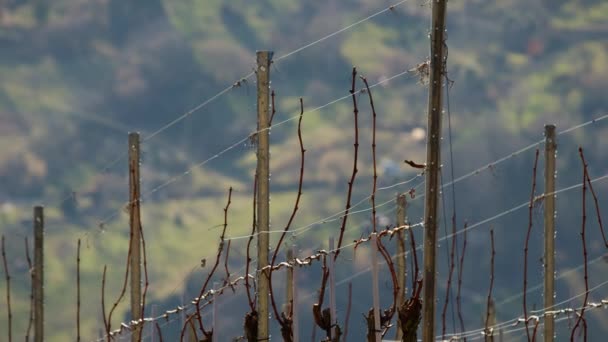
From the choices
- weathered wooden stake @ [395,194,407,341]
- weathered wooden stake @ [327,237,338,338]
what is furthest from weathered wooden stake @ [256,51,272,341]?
weathered wooden stake @ [395,194,407,341]

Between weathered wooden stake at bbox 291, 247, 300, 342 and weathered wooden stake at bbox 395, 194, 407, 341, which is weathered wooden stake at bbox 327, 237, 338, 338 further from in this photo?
weathered wooden stake at bbox 395, 194, 407, 341

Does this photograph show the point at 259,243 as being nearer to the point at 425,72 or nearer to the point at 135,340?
the point at 425,72

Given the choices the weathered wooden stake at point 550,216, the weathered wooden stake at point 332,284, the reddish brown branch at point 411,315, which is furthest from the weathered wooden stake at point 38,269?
the reddish brown branch at point 411,315

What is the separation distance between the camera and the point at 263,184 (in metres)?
13.7

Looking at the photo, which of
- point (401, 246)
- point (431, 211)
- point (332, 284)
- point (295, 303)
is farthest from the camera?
point (401, 246)

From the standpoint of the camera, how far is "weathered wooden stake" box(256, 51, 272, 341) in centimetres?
1323

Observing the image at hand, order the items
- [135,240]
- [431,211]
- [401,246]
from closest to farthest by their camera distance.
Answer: [431,211] → [135,240] → [401,246]

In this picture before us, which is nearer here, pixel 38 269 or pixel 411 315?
pixel 411 315

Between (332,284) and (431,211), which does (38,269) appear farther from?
(431,211)

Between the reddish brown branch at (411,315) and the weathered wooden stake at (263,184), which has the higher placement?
the weathered wooden stake at (263,184)

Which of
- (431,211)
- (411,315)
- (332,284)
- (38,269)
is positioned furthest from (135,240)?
(431,211)

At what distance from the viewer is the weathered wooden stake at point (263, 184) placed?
13.2m

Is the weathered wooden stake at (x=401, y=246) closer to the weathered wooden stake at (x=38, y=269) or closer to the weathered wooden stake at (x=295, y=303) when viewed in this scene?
the weathered wooden stake at (x=295, y=303)

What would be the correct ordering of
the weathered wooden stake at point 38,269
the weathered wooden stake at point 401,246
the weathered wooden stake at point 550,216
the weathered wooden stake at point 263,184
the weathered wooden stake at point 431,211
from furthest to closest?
the weathered wooden stake at point 38,269, the weathered wooden stake at point 401,246, the weathered wooden stake at point 550,216, the weathered wooden stake at point 263,184, the weathered wooden stake at point 431,211
